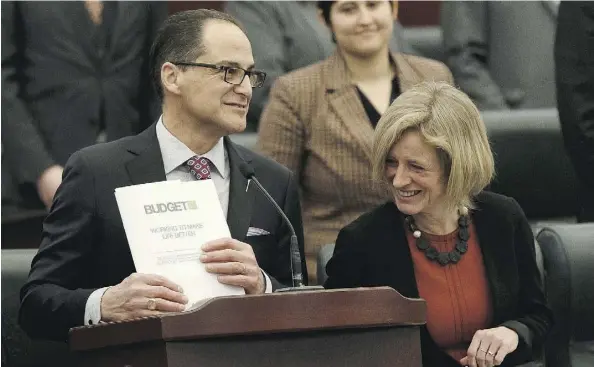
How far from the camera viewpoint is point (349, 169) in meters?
3.24

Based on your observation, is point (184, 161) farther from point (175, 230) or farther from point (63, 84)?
point (63, 84)

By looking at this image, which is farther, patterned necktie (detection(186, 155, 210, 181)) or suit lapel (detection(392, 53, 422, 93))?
suit lapel (detection(392, 53, 422, 93))

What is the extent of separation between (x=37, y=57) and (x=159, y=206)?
1.53m

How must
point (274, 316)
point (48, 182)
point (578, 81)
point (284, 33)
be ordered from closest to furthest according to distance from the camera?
point (274, 316), point (578, 81), point (48, 182), point (284, 33)

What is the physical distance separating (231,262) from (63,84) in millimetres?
1587

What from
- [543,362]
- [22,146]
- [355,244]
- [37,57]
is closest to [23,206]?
[22,146]

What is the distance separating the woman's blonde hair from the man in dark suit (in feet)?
0.87

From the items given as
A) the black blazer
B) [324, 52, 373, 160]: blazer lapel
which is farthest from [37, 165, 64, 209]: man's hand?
the black blazer

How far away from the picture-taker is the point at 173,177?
8.41 ft

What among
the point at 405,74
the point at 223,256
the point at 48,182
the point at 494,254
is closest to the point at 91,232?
the point at 223,256

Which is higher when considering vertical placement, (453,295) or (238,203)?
(238,203)

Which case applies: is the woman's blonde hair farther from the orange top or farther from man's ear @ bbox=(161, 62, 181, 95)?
man's ear @ bbox=(161, 62, 181, 95)

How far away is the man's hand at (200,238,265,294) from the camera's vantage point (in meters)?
2.17

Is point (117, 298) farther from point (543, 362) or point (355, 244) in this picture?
point (543, 362)
